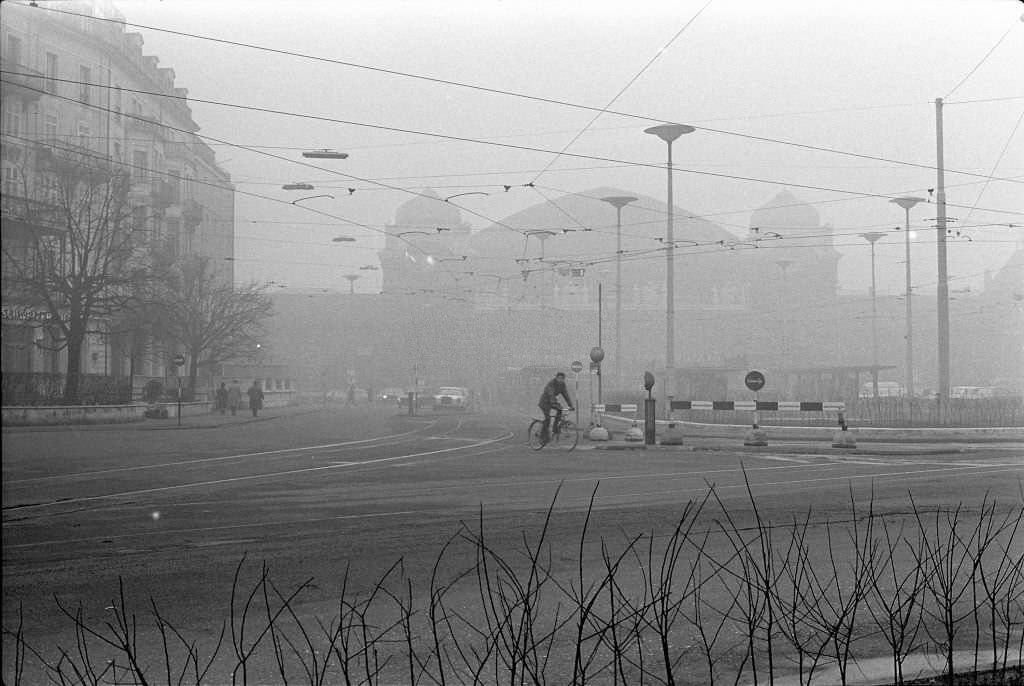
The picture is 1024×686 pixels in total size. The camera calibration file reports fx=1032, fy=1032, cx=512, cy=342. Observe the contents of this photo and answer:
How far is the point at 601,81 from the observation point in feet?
57.0

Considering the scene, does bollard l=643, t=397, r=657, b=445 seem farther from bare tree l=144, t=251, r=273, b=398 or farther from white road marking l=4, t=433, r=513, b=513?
bare tree l=144, t=251, r=273, b=398

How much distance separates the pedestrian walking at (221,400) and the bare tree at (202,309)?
5894 millimetres

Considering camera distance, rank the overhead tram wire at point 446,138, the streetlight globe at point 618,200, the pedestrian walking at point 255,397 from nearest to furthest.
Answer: the overhead tram wire at point 446,138, the streetlight globe at point 618,200, the pedestrian walking at point 255,397

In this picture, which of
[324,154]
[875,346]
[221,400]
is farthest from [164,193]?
[875,346]

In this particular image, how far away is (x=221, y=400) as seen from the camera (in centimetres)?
3844

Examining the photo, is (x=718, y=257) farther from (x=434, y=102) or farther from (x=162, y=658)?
(x=162, y=658)

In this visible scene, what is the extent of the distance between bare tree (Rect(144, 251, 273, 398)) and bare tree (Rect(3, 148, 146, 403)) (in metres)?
0.84

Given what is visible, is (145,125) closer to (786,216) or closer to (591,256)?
(591,256)

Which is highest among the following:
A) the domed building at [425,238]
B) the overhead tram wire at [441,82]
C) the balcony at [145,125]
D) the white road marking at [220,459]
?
the overhead tram wire at [441,82]

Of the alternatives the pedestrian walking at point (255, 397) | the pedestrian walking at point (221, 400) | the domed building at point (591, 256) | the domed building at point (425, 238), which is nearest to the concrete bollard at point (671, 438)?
the domed building at point (591, 256)

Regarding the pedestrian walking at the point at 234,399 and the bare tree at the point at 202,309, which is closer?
the bare tree at the point at 202,309

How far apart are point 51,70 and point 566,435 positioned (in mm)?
12379

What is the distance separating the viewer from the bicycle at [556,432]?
2106cm

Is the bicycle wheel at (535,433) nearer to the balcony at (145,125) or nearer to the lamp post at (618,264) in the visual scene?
the lamp post at (618,264)
